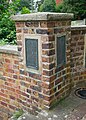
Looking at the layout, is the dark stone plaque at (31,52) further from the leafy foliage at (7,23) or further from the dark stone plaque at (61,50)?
the leafy foliage at (7,23)

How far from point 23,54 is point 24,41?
19cm

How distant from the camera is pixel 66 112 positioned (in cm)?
247

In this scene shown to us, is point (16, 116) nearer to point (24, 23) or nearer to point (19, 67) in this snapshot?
point (19, 67)

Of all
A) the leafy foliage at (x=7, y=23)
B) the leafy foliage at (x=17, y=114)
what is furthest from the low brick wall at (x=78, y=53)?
the leafy foliage at (x=7, y=23)

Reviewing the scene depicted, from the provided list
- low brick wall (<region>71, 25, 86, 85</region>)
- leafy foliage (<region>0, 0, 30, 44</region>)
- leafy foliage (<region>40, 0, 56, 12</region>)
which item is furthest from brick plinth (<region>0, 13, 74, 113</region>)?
leafy foliage (<region>40, 0, 56, 12</region>)

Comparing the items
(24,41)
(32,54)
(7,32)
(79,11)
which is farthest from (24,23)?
(79,11)

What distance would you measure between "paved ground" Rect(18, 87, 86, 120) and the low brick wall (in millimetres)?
531

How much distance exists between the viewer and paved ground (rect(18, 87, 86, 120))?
2379 millimetres

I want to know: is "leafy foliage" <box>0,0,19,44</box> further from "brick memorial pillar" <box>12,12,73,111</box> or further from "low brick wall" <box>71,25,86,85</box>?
"low brick wall" <box>71,25,86,85</box>

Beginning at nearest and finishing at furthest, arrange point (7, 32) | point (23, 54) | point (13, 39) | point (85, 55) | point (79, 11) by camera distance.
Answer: point (23, 54) < point (85, 55) < point (13, 39) < point (7, 32) < point (79, 11)

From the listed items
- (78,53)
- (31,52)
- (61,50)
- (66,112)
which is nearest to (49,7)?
(78,53)

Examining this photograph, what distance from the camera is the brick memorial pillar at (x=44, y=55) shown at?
235 centimetres

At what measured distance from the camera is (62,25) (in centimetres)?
256

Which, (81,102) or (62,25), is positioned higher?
(62,25)
